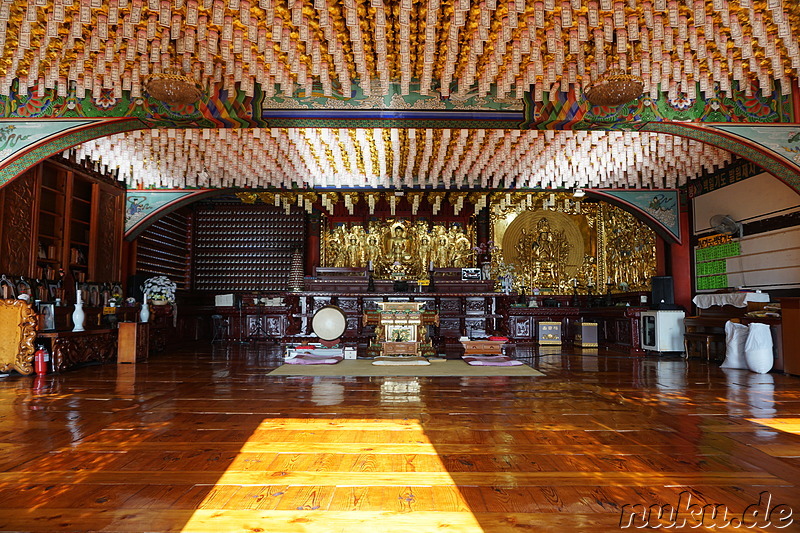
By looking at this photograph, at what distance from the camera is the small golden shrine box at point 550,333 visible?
11.0 m

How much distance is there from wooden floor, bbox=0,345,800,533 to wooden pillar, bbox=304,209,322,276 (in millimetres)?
8219

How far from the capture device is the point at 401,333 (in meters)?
7.98

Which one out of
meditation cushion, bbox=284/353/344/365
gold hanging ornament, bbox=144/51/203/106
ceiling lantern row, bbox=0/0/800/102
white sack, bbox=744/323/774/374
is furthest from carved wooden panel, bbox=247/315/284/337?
white sack, bbox=744/323/774/374

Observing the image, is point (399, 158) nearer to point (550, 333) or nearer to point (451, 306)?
point (451, 306)

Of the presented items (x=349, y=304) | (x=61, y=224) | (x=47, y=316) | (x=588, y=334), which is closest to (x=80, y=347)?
(x=47, y=316)

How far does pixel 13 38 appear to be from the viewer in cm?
494

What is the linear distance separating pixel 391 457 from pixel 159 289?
8.10 metres

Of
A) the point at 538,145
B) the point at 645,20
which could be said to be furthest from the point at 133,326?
the point at 645,20

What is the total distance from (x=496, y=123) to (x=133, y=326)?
544 centimetres

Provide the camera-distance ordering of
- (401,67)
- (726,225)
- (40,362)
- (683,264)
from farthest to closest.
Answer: (683,264), (726,225), (40,362), (401,67)

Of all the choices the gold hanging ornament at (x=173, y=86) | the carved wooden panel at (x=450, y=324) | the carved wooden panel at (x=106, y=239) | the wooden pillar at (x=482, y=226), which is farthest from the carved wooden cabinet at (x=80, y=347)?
the wooden pillar at (x=482, y=226)

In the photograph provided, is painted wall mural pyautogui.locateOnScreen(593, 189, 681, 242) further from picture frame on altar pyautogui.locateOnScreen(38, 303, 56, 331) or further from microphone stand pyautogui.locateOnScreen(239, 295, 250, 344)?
picture frame on altar pyautogui.locateOnScreen(38, 303, 56, 331)

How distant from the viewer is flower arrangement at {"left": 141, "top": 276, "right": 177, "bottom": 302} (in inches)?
372

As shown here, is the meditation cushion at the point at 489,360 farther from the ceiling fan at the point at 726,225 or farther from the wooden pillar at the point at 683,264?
the wooden pillar at the point at 683,264
